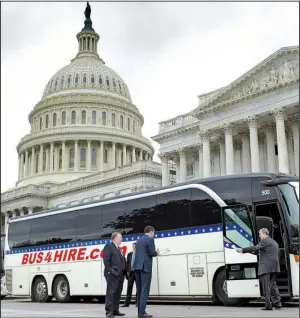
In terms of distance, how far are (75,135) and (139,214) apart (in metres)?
72.2

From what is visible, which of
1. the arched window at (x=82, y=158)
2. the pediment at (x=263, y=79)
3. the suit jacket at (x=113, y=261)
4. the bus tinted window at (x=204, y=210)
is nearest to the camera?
the suit jacket at (x=113, y=261)

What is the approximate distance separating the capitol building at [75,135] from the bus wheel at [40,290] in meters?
55.0

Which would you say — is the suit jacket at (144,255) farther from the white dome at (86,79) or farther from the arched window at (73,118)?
the white dome at (86,79)

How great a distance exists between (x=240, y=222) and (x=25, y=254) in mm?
11164

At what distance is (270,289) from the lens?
12883 mm

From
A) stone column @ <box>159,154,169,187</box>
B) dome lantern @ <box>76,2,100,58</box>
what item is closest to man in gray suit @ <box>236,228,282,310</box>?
stone column @ <box>159,154,169,187</box>

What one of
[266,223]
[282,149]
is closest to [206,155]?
[282,149]

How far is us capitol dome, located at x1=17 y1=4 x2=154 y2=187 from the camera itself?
88.5 metres

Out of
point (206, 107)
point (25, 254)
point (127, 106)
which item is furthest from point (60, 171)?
point (25, 254)

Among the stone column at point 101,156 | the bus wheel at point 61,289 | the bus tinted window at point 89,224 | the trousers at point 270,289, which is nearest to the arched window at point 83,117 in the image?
the stone column at point 101,156

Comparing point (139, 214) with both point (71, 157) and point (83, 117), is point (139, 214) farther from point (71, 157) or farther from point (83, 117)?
point (83, 117)

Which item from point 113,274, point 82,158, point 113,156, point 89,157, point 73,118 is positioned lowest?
point 113,274

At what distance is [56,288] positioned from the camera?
2056cm

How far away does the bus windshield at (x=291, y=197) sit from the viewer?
1416 cm
